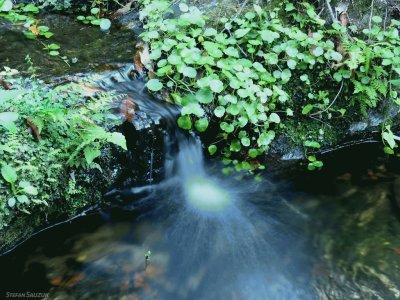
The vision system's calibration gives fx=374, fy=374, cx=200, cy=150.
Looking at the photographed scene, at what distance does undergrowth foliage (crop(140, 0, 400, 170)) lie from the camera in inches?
167

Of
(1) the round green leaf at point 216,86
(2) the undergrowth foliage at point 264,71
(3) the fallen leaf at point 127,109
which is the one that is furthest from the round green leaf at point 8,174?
(1) the round green leaf at point 216,86

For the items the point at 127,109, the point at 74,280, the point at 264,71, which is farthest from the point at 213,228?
the point at 264,71

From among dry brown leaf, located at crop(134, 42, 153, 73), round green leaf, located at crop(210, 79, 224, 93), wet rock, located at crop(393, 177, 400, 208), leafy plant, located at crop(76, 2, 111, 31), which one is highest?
leafy plant, located at crop(76, 2, 111, 31)

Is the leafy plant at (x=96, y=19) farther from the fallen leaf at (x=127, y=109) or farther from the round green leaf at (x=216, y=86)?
the round green leaf at (x=216, y=86)

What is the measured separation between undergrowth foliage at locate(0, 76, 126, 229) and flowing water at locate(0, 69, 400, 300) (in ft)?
1.60

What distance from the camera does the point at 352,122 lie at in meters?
5.15

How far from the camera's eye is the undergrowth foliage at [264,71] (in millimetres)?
4254

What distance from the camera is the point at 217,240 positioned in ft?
12.3

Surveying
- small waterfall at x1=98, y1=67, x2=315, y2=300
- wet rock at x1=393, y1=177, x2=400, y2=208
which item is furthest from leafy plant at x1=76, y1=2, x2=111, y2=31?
wet rock at x1=393, y1=177, x2=400, y2=208

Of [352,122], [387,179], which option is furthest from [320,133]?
[387,179]

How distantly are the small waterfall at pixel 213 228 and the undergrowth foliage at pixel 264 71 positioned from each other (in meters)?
0.30

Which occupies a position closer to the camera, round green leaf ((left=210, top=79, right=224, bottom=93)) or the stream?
the stream

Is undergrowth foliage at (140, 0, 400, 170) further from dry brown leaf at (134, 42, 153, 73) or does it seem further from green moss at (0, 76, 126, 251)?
green moss at (0, 76, 126, 251)

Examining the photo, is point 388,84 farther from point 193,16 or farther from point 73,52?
point 73,52
